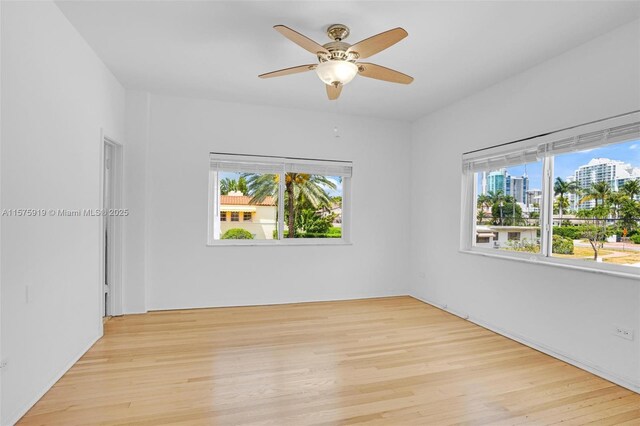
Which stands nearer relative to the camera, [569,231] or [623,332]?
[623,332]

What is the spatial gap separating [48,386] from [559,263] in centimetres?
401

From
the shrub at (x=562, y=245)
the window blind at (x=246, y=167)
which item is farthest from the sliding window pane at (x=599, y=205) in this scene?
the window blind at (x=246, y=167)

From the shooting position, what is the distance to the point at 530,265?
328cm

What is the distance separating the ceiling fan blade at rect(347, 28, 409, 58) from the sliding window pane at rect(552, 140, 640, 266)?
1.96 m

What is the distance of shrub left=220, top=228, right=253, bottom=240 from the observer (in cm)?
459

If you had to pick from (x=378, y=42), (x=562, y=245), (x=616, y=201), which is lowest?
(x=562, y=245)

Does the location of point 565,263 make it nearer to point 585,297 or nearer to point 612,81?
point 585,297

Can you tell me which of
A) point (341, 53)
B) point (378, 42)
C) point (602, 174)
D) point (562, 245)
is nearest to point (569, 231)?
point (562, 245)

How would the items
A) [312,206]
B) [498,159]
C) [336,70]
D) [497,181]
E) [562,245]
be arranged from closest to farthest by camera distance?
[336,70], [562,245], [498,159], [497,181], [312,206]

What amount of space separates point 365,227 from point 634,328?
9.93 feet

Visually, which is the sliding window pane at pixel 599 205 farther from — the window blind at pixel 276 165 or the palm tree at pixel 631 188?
the window blind at pixel 276 165

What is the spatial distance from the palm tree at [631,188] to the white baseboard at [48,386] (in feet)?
14.1

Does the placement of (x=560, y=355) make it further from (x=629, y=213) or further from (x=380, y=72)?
(x=380, y=72)

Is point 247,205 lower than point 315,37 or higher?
lower
